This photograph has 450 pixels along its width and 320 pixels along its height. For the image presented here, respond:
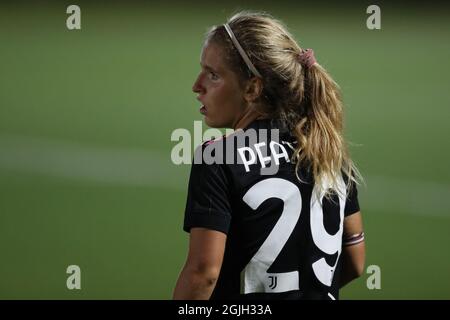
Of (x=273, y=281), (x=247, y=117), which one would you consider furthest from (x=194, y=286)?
(x=247, y=117)

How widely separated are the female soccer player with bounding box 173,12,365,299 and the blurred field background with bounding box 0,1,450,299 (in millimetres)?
1562

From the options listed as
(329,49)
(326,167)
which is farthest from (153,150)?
(326,167)

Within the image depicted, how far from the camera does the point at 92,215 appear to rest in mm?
2766

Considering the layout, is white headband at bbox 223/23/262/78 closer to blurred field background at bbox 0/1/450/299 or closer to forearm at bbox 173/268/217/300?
forearm at bbox 173/268/217/300

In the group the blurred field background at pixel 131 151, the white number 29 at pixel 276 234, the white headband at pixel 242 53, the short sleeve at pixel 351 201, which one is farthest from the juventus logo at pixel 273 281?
the blurred field background at pixel 131 151

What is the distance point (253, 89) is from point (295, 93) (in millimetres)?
76

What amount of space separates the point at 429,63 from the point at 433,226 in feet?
2.28

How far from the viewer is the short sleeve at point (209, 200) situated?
1070mm

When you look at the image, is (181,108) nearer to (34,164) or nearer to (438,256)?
(34,164)

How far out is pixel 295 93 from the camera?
1218 mm

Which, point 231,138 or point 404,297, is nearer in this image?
point 231,138

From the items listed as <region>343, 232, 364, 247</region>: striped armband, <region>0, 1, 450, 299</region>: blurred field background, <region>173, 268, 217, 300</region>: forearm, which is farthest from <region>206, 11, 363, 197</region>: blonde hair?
<region>0, 1, 450, 299</region>: blurred field background

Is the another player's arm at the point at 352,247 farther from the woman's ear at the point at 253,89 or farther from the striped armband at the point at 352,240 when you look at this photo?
the woman's ear at the point at 253,89

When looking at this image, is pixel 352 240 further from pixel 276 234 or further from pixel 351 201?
pixel 276 234
